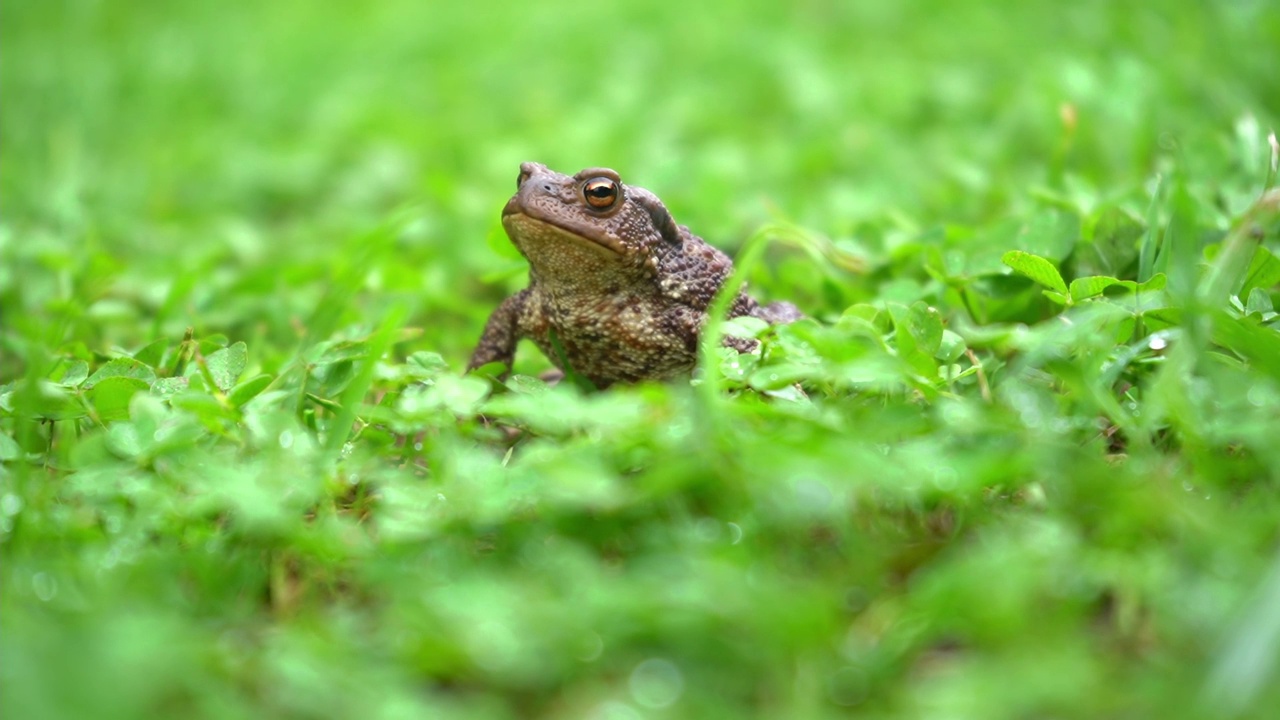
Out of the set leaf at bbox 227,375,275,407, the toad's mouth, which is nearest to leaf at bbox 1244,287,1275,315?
the toad's mouth

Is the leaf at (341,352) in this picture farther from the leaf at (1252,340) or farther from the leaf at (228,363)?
the leaf at (1252,340)

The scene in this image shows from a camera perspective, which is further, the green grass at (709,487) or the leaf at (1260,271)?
the leaf at (1260,271)

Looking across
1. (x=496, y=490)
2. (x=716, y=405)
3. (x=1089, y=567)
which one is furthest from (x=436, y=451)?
(x=1089, y=567)

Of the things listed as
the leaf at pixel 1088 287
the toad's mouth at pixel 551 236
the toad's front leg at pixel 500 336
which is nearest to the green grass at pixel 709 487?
the leaf at pixel 1088 287

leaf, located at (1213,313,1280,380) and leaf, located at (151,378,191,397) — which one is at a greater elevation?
leaf, located at (1213,313,1280,380)

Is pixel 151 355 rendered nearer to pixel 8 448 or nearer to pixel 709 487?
pixel 8 448

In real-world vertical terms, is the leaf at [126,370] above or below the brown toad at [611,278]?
below

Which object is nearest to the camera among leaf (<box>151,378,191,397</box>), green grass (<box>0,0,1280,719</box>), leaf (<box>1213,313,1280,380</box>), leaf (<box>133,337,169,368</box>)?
green grass (<box>0,0,1280,719</box>)

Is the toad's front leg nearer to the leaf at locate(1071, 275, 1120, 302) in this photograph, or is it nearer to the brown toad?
the brown toad
